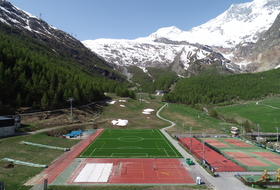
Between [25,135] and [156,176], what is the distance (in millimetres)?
49008

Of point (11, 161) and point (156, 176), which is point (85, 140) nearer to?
point (11, 161)

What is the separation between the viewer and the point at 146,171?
44125mm

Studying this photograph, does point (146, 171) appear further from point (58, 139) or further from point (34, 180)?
point (58, 139)

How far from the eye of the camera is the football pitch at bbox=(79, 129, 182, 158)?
55.8 metres

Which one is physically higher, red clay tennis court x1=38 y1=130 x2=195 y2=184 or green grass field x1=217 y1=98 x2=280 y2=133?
green grass field x1=217 y1=98 x2=280 y2=133

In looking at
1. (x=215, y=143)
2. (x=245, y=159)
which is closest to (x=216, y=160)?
(x=245, y=159)

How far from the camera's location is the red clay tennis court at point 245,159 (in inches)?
2066

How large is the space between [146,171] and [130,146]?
2188cm

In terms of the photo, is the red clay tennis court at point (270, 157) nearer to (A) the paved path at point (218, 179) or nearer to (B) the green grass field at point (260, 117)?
(A) the paved path at point (218, 179)

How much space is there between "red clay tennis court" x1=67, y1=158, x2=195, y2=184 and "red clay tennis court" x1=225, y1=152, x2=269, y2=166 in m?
19.2

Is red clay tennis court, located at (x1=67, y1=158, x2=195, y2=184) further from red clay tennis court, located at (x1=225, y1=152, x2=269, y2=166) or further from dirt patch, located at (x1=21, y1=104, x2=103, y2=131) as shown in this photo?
dirt patch, located at (x1=21, y1=104, x2=103, y2=131)

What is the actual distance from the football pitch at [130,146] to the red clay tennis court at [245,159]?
55.9 ft

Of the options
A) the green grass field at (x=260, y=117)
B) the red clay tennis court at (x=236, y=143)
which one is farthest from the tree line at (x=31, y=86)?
the green grass field at (x=260, y=117)

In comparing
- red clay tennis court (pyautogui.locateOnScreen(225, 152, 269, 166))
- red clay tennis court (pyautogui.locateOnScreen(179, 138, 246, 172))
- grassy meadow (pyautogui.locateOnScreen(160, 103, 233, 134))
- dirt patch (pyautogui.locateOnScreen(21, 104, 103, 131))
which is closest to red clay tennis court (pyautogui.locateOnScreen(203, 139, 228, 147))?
red clay tennis court (pyautogui.locateOnScreen(179, 138, 246, 172))
